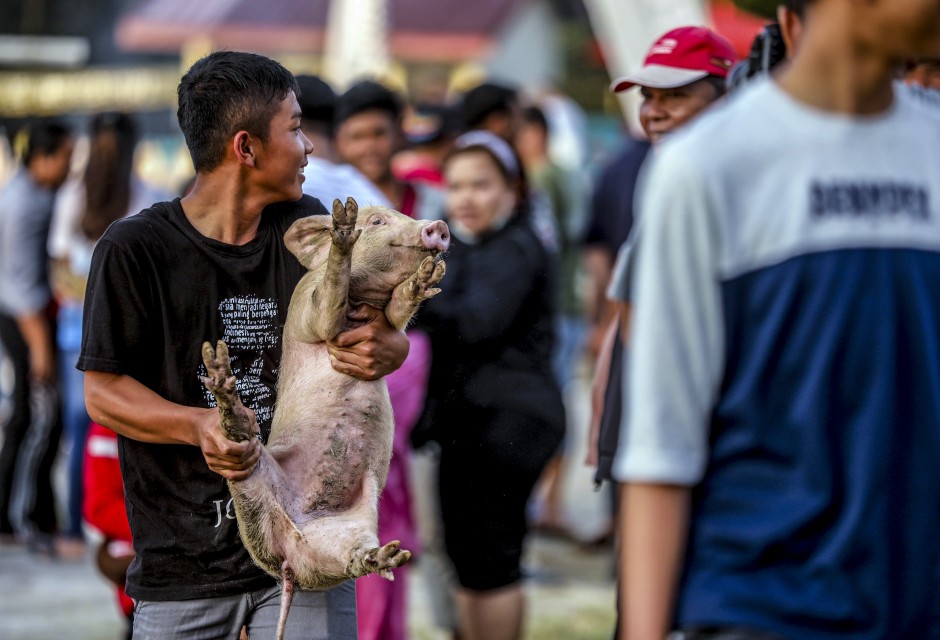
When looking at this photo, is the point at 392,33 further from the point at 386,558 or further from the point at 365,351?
the point at 386,558

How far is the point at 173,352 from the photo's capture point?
312 cm

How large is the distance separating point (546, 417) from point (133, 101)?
12.5 meters

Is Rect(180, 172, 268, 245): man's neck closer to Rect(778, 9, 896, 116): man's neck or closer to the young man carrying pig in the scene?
the young man carrying pig

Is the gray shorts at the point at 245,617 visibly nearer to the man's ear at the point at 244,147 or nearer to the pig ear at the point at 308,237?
the pig ear at the point at 308,237

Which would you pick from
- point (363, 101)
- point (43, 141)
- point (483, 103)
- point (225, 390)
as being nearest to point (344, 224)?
point (225, 390)

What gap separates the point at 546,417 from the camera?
203 inches

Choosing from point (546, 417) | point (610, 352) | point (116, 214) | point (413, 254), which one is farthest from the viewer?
point (116, 214)

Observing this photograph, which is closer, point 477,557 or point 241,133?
point 241,133

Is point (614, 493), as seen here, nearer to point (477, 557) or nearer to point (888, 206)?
point (477, 557)

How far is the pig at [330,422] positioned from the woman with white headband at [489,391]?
5.67ft

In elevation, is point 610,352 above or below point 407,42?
below

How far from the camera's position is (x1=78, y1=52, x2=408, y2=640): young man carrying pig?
306 cm

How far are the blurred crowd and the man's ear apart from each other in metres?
0.63

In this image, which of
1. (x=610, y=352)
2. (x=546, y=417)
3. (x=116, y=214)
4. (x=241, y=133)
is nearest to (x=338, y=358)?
(x=241, y=133)
